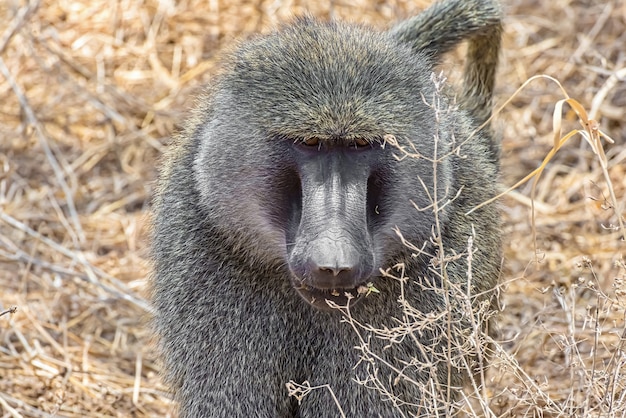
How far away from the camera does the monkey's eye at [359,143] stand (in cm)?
258

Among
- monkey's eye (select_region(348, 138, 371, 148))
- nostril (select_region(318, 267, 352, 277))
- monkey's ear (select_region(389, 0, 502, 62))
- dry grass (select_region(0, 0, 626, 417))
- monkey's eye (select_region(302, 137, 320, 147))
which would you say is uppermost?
monkey's eye (select_region(302, 137, 320, 147))

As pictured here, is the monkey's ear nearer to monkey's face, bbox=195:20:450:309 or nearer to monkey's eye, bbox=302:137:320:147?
monkey's face, bbox=195:20:450:309

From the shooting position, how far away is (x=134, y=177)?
17.2ft

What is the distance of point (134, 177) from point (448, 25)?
2.16m

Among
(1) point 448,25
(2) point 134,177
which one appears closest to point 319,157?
(1) point 448,25

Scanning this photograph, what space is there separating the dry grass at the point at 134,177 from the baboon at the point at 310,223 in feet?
1.54

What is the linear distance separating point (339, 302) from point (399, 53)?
2.33 feet

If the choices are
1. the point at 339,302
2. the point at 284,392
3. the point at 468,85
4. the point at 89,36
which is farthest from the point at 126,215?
the point at 339,302

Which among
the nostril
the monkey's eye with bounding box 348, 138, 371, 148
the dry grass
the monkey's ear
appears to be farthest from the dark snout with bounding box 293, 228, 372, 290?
the monkey's ear

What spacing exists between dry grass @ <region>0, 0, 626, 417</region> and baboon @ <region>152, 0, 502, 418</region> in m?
0.47

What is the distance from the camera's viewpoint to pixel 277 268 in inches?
111

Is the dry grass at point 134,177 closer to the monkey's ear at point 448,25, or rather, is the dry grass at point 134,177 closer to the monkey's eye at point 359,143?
the monkey's ear at point 448,25

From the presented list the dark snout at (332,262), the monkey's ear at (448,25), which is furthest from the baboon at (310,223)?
the monkey's ear at (448,25)

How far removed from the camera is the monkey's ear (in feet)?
11.7
